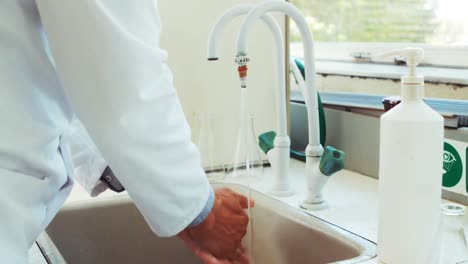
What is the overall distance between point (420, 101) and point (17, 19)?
561 millimetres

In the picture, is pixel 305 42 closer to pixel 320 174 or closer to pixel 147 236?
pixel 320 174

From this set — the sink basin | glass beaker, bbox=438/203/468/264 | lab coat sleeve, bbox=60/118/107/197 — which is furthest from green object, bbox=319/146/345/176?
lab coat sleeve, bbox=60/118/107/197

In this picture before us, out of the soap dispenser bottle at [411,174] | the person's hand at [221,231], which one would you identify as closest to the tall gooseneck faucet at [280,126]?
the person's hand at [221,231]

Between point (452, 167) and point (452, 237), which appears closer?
point (452, 237)

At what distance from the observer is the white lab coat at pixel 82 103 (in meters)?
0.84

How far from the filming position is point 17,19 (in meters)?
0.85

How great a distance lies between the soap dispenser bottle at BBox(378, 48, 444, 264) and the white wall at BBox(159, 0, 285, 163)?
2.70 ft

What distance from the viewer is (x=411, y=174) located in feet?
2.68

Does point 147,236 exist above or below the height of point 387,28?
below

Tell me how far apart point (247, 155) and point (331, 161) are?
339 mm

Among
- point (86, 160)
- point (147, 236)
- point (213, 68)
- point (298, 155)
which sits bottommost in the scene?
point (147, 236)

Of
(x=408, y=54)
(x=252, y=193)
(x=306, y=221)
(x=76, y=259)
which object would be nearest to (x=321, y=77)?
(x=252, y=193)

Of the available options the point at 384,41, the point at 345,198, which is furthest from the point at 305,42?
the point at 384,41

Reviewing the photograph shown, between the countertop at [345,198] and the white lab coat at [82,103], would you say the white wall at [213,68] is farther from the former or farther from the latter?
the white lab coat at [82,103]
